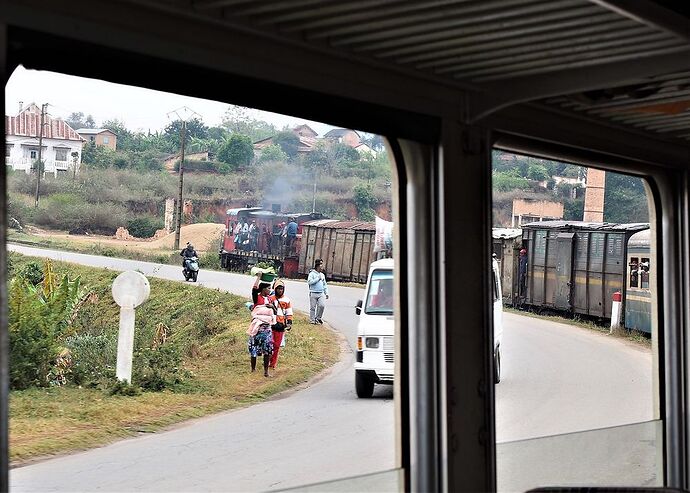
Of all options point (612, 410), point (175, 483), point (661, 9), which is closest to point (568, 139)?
point (661, 9)

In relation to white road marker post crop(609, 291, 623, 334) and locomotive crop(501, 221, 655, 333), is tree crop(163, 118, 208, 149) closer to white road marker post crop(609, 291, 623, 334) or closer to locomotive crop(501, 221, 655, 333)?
locomotive crop(501, 221, 655, 333)

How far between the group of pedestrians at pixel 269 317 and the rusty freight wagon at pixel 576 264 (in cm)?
527

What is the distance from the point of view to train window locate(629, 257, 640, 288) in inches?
735

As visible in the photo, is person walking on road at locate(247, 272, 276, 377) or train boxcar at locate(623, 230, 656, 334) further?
train boxcar at locate(623, 230, 656, 334)

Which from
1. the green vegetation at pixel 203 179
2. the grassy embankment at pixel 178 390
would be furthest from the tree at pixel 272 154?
the grassy embankment at pixel 178 390

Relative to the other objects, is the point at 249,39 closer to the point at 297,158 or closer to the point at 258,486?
the point at 258,486

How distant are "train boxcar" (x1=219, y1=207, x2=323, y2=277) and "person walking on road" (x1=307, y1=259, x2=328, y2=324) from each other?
481cm

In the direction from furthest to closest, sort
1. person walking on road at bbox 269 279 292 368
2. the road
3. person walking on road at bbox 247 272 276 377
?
person walking on road at bbox 269 279 292 368
person walking on road at bbox 247 272 276 377
the road

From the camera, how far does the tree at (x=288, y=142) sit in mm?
32094

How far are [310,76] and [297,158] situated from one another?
94.9 feet

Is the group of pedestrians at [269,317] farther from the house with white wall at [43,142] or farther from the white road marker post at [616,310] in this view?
the house with white wall at [43,142]

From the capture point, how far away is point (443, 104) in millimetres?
4785

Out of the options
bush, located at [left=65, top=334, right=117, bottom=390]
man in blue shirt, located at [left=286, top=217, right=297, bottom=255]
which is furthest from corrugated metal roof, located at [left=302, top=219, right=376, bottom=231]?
bush, located at [left=65, top=334, right=117, bottom=390]

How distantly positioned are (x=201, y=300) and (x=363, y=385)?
834 cm
